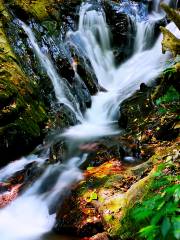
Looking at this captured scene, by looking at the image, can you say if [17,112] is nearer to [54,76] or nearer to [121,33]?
[54,76]

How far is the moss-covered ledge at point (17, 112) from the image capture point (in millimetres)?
7195

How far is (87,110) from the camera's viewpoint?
10164 millimetres

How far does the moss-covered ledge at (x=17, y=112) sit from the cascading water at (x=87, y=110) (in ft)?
1.27

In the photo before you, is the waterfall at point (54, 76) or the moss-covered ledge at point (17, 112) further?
the waterfall at point (54, 76)

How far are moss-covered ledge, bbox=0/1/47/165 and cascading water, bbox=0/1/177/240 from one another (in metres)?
0.39

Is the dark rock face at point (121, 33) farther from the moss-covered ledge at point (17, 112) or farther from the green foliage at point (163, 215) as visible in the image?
the green foliage at point (163, 215)

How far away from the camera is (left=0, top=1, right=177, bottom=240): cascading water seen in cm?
505

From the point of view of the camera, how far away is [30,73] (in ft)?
31.1

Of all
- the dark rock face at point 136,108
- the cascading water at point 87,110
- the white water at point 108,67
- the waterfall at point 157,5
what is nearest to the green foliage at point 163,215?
the cascading water at point 87,110

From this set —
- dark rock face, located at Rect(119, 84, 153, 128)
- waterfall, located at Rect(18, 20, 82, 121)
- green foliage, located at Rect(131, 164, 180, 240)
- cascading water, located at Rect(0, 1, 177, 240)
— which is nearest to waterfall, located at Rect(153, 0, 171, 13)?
cascading water, located at Rect(0, 1, 177, 240)

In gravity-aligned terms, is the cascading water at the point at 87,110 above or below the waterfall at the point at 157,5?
below

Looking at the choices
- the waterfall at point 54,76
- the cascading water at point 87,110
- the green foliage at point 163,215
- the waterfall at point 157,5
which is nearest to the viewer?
the green foliage at point 163,215

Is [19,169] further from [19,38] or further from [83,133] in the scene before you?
[19,38]

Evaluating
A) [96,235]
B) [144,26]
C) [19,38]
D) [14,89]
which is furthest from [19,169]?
[144,26]
